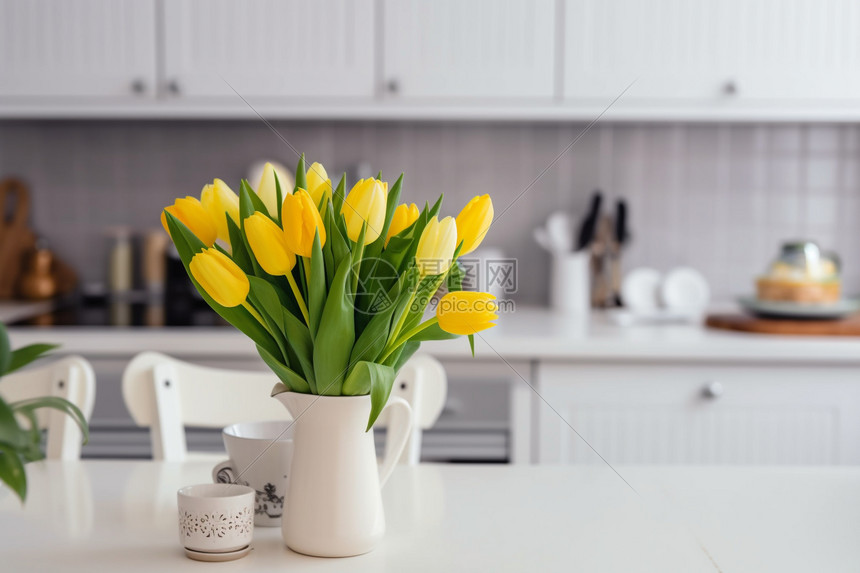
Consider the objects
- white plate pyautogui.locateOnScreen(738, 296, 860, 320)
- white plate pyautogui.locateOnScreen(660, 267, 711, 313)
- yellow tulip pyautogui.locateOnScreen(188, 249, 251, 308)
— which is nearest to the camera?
yellow tulip pyautogui.locateOnScreen(188, 249, 251, 308)

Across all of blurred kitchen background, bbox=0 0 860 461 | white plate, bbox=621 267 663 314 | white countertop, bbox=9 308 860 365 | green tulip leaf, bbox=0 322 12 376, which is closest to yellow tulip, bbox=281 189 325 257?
green tulip leaf, bbox=0 322 12 376

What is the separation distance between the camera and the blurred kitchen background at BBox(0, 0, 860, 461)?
1.94 meters

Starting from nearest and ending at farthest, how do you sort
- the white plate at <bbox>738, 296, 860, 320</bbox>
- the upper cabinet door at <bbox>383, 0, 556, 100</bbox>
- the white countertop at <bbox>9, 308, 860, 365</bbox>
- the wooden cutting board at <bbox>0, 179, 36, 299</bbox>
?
the white countertop at <bbox>9, 308, 860, 365</bbox>, the white plate at <bbox>738, 296, 860, 320</bbox>, the upper cabinet door at <bbox>383, 0, 556, 100</bbox>, the wooden cutting board at <bbox>0, 179, 36, 299</bbox>

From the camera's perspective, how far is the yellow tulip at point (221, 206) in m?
0.66

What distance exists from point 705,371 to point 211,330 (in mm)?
1102

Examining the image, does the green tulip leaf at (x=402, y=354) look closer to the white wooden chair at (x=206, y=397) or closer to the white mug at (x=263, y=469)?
the white mug at (x=263, y=469)

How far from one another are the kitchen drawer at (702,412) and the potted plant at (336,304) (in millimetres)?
1133

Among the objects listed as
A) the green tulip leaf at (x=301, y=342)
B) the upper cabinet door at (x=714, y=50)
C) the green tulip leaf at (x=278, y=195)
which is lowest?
the green tulip leaf at (x=301, y=342)

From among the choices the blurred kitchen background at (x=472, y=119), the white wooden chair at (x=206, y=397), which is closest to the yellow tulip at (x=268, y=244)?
the white wooden chair at (x=206, y=397)

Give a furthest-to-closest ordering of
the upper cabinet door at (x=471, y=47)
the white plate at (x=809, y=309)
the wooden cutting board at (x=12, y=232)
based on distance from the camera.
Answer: the wooden cutting board at (x=12, y=232)
the upper cabinet door at (x=471, y=47)
the white plate at (x=809, y=309)

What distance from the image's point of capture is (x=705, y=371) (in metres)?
1.76

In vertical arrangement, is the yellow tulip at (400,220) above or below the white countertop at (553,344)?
above

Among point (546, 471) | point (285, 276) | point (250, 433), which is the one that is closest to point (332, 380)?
point (285, 276)

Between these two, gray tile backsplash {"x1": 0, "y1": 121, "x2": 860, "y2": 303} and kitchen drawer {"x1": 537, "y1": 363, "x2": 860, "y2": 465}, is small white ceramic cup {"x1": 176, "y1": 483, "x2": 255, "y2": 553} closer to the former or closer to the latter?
kitchen drawer {"x1": 537, "y1": 363, "x2": 860, "y2": 465}
